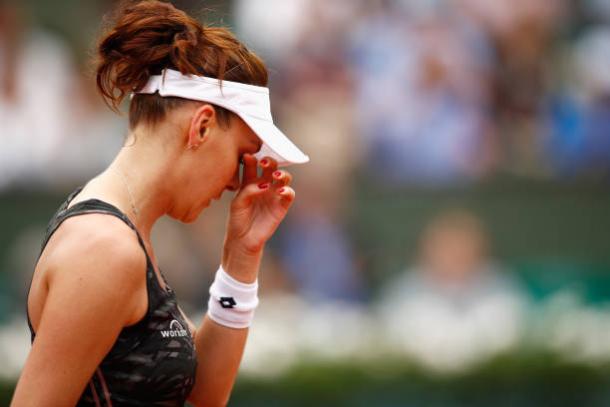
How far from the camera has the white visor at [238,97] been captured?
2760 mm

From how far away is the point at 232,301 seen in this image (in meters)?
3.24

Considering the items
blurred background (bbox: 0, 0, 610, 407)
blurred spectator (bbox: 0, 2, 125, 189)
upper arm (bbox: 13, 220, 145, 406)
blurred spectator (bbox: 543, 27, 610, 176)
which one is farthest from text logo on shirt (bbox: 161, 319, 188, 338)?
blurred spectator (bbox: 543, 27, 610, 176)

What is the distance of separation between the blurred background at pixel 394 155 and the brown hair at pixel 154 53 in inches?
157

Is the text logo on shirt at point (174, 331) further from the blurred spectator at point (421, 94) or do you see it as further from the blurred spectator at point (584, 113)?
the blurred spectator at point (584, 113)

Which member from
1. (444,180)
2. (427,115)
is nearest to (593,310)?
(444,180)

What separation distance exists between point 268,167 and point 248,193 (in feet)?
0.42

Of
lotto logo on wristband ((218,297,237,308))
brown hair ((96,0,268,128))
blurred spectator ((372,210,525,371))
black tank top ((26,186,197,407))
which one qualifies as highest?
brown hair ((96,0,268,128))

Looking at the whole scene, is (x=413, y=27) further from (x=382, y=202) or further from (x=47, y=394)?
(x=47, y=394)

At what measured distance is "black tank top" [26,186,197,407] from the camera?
263 centimetres

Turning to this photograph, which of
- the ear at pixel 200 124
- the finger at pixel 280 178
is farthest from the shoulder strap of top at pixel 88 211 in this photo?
the finger at pixel 280 178

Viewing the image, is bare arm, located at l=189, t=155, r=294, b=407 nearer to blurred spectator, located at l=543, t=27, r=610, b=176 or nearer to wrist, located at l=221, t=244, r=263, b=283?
wrist, located at l=221, t=244, r=263, b=283

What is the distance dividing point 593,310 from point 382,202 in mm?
1811

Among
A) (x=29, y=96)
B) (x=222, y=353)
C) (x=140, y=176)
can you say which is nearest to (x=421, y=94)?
(x=29, y=96)

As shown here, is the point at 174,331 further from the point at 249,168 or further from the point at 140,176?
the point at 249,168
